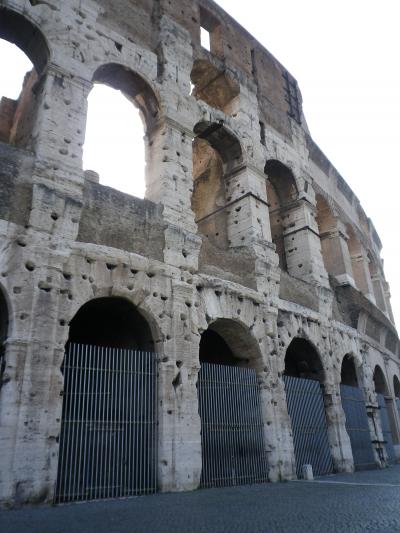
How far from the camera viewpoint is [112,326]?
7.39m

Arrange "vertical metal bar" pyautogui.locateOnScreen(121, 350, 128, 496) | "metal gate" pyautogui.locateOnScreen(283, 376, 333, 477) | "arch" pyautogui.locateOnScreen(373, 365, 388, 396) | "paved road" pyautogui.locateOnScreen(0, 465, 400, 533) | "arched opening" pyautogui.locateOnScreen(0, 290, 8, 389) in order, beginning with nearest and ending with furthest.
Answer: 1. "paved road" pyautogui.locateOnScreen(0, 465, 400, 533)
2. "arched opening" pyautogui.locateOnScreen(0, 290, 8, 389)
3. "vertical metal bar" pyautogui.locateOnScreen(121, 350, 128, 496)
4. "metal gate" pyautogui.locateOnScreen(283, 376, 333, 477)
5. "arch" pyautogui.locateOnScreen(373, 365, 388, 396)

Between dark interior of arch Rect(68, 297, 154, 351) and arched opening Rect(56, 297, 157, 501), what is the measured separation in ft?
0.90

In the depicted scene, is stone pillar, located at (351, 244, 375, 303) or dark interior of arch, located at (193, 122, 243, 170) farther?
stone pillar, located at (351, 244, 375, 303)

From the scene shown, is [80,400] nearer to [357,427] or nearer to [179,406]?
[179,406]

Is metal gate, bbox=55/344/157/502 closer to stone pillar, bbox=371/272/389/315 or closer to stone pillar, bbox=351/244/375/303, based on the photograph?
stone pillar, bbox=351/244/375/303

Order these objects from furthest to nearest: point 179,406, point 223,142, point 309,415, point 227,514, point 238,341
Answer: point 223,142 < point 309,415 < point 238,341 < point 179,406 < point 227,514

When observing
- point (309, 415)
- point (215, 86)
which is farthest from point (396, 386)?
point (215, 86)

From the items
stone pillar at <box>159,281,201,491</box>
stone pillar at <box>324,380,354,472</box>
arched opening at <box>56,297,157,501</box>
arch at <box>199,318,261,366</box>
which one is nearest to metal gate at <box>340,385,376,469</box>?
stone pillar at <box>324,380,354,472</box>

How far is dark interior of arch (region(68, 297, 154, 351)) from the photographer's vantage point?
6770 mm

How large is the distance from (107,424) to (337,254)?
8.64 metres

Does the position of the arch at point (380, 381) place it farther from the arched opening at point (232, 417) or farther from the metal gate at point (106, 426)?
the metal gate at point (106, 426)

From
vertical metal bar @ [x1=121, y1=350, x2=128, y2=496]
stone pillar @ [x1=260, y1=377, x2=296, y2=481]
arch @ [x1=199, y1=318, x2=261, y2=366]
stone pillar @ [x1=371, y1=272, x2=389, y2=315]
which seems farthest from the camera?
stone pillar @ [x1=371, y1=272, x2=389, y2=315]

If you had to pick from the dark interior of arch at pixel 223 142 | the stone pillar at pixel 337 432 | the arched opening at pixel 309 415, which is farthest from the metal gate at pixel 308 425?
the dark interior of arch at pixel 223 142

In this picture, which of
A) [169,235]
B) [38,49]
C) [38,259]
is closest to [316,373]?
[169,235]
